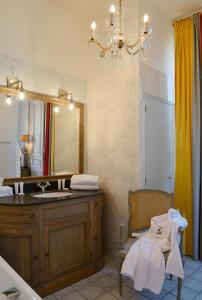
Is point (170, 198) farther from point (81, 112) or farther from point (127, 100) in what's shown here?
point (81, 112)

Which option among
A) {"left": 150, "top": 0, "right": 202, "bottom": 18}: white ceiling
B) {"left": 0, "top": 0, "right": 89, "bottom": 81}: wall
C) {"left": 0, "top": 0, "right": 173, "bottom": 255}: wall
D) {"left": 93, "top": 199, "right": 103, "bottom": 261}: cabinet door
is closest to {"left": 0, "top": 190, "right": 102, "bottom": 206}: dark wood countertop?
{"left": 93, "top": 199, "right": 103, "bottom": 261}: cabinet door

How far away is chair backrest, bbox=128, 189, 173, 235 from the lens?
2.46 meters

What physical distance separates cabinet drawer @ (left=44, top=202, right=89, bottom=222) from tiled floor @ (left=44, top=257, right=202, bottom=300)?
0.72 metres

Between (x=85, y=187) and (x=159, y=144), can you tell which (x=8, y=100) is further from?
(x=159, y=144)

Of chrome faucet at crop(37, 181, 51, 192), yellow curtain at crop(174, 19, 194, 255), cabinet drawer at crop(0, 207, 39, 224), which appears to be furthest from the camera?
yellow curtain at crop(174, 19, 194, 255)

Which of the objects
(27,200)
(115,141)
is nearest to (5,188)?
(27,200)

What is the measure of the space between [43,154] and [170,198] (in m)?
1.54

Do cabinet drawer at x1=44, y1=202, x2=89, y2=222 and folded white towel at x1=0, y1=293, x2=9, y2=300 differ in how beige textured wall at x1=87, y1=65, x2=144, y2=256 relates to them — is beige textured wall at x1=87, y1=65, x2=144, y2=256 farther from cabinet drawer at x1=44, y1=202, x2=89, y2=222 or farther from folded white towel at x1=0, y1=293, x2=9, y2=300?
folded white towel at x1=0, y1=293, x2=9, y2=300

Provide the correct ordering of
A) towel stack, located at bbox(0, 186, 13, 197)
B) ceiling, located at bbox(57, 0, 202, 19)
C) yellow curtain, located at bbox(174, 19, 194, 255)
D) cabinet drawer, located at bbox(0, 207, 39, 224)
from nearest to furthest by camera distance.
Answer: cabinet drawer, located at bbox(0, 207, 39, 224), towel stack, located at bbox(0, 186, 13, 197), ceiling, located at bbox(57, 0, 202, 19), yellow curtain, located at bbox(174, 19, 194, 255)

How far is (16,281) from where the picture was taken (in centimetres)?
144

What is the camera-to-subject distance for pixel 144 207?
2.50 metres

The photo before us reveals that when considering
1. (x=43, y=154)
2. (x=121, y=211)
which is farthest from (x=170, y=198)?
(x=43, y=154)

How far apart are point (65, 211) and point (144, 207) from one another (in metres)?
0.85

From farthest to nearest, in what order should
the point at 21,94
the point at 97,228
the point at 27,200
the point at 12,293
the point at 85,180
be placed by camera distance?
1. the point at 85,180
2. the point at 97,228
3. the point at 21,94
4. the point at 27,200
5. the point at 12,293
